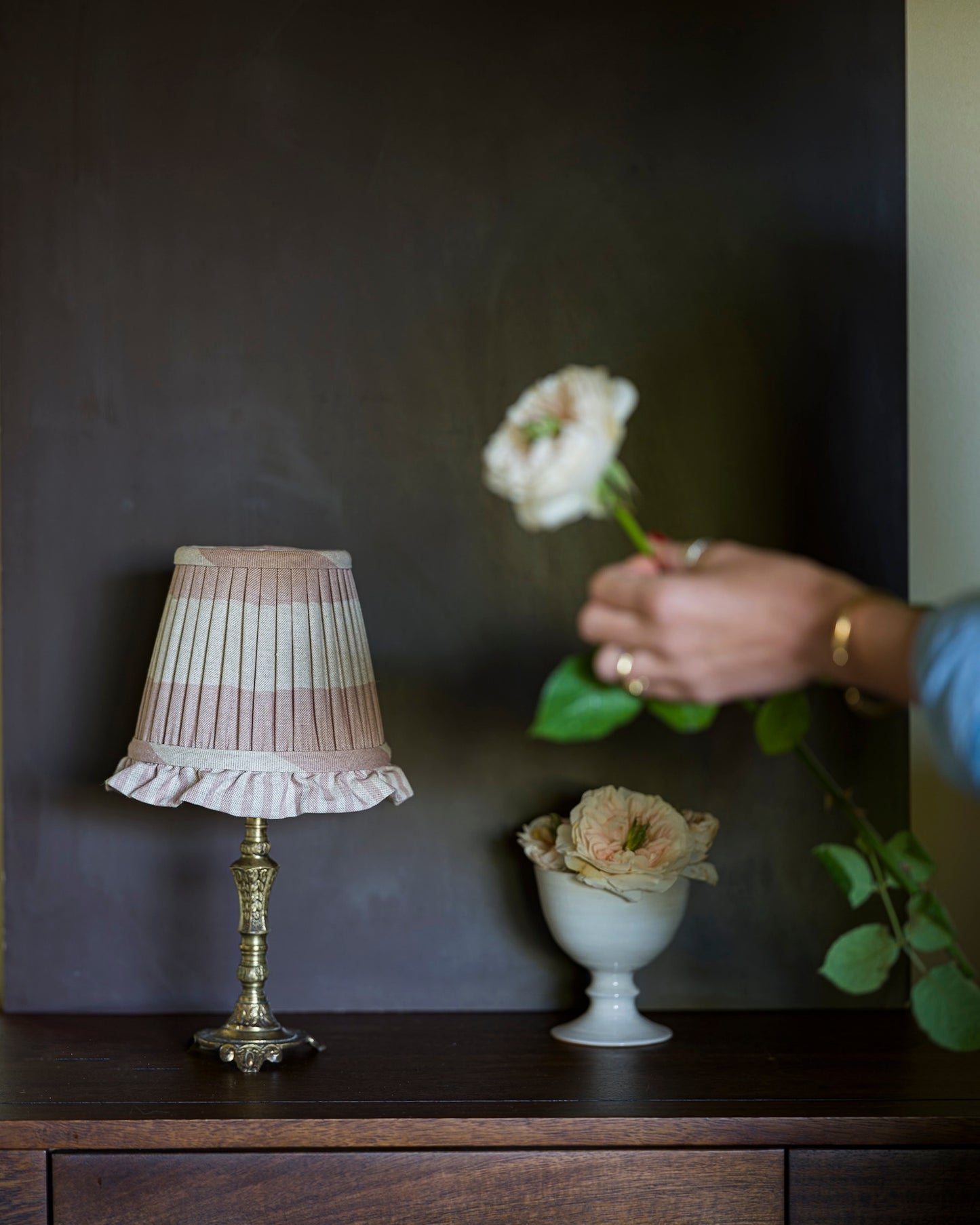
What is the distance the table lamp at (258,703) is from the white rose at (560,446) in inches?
27.9

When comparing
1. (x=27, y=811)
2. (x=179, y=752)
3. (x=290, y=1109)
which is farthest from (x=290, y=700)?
(x=27, y=811)

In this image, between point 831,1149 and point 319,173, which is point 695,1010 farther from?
point 319,173

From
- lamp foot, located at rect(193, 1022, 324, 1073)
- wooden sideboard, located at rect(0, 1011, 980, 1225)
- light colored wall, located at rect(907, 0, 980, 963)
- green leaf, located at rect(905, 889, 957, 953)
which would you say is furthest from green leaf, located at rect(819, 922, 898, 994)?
light colored wall, located at rect(907, 0, 980, 963)

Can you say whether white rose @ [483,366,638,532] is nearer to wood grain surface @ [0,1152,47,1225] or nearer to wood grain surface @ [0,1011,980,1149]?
wood grain surface @ [0,1011,980,1149]

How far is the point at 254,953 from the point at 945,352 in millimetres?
1210

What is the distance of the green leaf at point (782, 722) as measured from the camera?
32.3 inches

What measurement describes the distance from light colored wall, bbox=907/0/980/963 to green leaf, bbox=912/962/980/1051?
98 cm

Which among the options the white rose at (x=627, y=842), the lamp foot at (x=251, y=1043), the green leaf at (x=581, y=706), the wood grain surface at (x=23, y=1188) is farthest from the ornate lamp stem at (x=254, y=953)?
the green leaf at (x=581, y=706)

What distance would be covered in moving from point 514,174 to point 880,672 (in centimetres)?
115

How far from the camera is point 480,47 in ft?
5.57

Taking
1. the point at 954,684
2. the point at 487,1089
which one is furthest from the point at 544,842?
the point at 954,684

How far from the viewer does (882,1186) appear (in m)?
1.28

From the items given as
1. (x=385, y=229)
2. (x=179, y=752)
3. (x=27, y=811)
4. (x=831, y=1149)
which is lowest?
(x=831, y=1149)

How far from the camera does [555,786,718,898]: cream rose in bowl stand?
4.88ft
